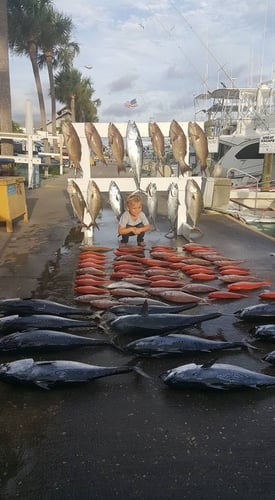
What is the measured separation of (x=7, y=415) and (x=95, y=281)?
2879 mm

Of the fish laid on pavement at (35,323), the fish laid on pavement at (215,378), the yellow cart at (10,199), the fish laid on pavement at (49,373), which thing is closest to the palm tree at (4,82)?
the yellow cart at (10,199)

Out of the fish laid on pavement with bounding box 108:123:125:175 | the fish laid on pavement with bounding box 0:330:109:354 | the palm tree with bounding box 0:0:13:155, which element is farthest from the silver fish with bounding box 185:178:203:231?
the palm tree with bounding box 0:0:13:155

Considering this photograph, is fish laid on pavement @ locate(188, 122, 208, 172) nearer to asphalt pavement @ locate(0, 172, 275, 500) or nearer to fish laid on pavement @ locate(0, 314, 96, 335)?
asphalt pavement @ locate(0, 172, 275, 500)

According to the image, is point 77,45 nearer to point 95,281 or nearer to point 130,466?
point 95,281

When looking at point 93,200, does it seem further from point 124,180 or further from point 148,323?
point 148,323

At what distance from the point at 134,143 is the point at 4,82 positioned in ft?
36.1

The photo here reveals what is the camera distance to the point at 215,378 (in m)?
3.03

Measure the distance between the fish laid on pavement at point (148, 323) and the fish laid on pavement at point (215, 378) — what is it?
2.47 ft

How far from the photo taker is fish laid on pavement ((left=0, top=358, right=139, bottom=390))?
3.04m

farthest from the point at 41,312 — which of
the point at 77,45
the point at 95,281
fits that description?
the point at 77,45

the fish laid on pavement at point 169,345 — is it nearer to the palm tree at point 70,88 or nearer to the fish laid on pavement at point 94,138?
the fish laid on pavement at point 94,138

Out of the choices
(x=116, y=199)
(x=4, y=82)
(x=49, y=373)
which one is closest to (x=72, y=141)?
(x=116, y=199)

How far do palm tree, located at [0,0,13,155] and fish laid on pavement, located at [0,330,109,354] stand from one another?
1466 centimetres

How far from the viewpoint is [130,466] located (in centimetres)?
240
